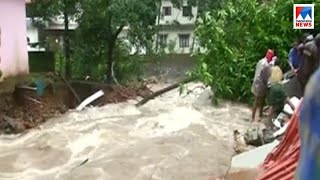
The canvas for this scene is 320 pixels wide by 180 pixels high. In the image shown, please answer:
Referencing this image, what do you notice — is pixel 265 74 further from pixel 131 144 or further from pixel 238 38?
pixel 238 38

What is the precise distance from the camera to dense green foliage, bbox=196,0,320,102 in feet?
35.8

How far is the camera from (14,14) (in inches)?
500

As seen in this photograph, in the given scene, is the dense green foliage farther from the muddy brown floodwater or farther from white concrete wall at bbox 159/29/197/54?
white concrete wall at bbox 159/29/197/54

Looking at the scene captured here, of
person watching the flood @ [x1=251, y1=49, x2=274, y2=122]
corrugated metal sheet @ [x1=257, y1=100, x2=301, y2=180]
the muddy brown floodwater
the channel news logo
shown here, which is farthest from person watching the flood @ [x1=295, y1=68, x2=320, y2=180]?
person watching the flood @ [x1=251, y1=49, x2=274, y2=122]

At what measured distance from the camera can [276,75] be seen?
8562 millimetres

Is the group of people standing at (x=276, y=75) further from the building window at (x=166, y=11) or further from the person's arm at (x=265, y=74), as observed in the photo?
the building window at (x=166, y=11)

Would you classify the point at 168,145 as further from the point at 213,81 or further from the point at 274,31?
the point at 274,31

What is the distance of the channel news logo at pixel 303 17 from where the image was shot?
7.94m

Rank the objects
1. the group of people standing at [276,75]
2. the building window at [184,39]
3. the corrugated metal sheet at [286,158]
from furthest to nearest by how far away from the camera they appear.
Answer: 1. the building window at [184,39]
2. the group of people standing at [276,75]
3. the corrugated metal sheet at [286,158]

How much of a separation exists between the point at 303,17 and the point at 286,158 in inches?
190

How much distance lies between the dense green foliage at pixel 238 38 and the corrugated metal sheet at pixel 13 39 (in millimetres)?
4236

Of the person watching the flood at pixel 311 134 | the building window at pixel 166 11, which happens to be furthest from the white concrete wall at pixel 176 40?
the person watching the flood at pixel 311 134

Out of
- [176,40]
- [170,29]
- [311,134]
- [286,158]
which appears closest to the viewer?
[311,134]

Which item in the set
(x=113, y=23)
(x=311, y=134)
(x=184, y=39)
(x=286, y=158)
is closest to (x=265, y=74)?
(x=286, y=158)
